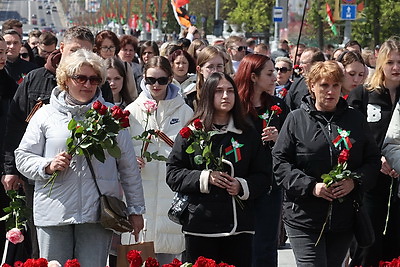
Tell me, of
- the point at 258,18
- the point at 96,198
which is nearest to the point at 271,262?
the point at 96,198

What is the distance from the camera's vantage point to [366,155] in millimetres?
6500

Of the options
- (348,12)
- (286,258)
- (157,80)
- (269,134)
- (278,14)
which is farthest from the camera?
(278,14)

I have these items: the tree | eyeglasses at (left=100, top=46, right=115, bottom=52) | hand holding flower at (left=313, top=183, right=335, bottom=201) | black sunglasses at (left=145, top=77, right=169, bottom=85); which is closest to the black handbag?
hand holding flower at (left=313, top=183, right=335, bottom=201)

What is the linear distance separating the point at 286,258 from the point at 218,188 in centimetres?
348

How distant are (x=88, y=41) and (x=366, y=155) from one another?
2.43 meters

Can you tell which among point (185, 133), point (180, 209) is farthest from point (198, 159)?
point (180, 209)

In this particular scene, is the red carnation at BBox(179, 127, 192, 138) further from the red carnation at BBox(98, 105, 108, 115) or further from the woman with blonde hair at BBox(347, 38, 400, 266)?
the woman with blonde hair at BBox(347, 38, 400, 266)

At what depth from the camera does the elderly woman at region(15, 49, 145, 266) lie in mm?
5941

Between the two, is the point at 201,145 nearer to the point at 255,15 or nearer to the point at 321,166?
the point at 321,166

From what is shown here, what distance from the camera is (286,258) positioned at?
31.4 ft

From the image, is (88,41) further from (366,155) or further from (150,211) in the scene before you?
(366,155)

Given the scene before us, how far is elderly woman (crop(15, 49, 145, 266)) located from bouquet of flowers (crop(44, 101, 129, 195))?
9 cm

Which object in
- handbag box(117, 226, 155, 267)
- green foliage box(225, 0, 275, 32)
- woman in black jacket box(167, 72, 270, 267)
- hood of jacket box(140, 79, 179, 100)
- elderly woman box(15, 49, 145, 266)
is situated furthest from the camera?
green foliage box(225, 0, 275, 32)

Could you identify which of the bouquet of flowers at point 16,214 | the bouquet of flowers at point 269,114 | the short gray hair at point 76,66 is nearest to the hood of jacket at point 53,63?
the bouquet of flowers at point 16,214
